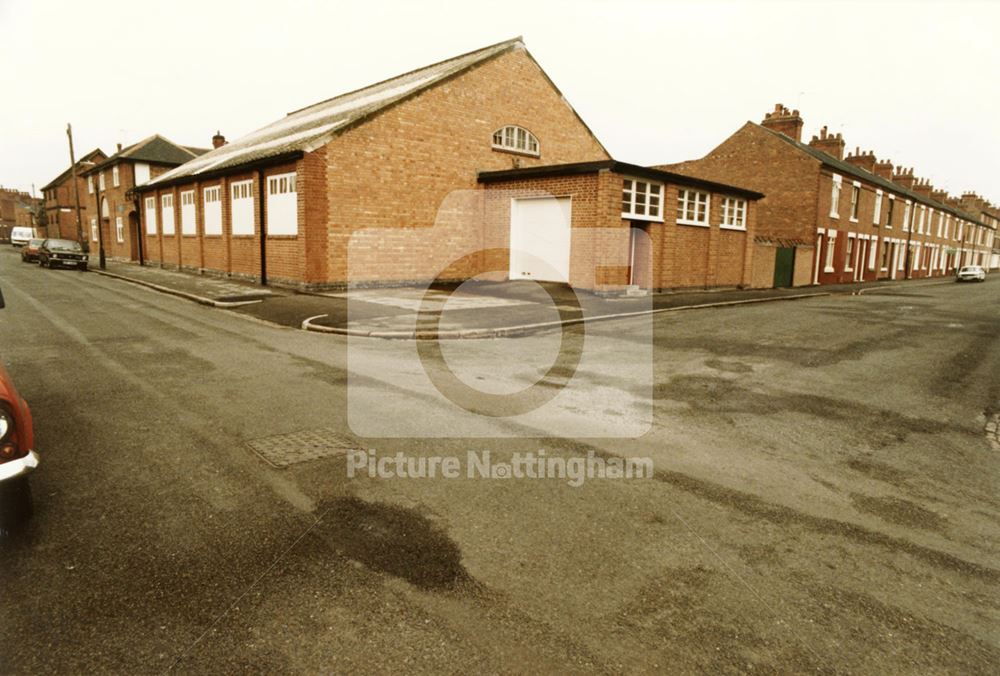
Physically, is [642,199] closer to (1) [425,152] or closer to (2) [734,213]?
(2) [734,213]

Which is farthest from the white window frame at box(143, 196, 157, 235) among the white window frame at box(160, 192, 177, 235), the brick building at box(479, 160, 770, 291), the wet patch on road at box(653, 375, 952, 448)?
the wet patch on road at box(653, 375, 952, 448)

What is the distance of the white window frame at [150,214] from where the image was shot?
1202 inches

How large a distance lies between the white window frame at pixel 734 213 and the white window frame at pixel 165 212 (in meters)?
25.5

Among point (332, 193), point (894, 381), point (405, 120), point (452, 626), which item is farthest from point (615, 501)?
point (405, 120)

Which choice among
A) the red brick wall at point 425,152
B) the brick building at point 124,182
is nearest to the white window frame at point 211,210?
the red brick wall at point 425,152

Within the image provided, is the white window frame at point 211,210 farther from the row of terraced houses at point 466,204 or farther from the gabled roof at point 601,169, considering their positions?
the gabled roof at point 601,169

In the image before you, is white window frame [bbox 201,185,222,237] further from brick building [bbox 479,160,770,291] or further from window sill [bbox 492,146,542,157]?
window sill [bbox 492,146,542,157]

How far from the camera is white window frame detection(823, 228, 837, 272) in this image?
34.0 meters

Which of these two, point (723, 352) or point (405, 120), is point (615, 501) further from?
point (405, 120)

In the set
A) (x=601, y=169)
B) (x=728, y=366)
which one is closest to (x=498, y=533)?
(x=728, y=366)

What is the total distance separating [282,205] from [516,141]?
10.3m

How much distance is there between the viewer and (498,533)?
11.8 ft

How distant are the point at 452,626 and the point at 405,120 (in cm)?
2002

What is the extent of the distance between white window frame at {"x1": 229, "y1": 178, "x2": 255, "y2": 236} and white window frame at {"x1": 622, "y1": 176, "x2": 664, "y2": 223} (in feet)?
44.2
